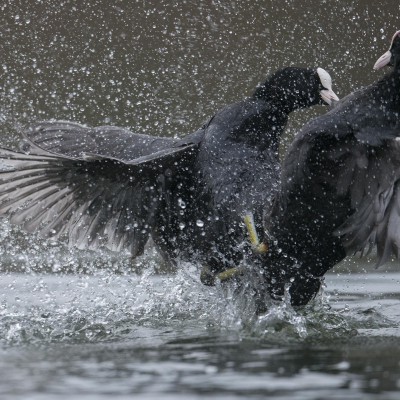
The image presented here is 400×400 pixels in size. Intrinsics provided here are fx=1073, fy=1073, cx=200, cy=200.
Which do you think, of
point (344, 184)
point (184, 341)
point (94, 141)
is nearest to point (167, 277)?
point (94, 141)

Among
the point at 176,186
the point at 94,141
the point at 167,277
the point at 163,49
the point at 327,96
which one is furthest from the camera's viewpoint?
the point at 163,49

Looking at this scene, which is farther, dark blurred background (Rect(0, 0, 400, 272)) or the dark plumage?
dark blurred background (Rect(0, 0, 400, 272))

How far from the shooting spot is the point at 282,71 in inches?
201

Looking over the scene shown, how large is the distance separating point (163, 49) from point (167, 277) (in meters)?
3.31

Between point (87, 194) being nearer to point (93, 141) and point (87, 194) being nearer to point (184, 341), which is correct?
point (93, 141)

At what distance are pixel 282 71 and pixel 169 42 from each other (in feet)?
12.4

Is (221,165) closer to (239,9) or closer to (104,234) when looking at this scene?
(104,234)

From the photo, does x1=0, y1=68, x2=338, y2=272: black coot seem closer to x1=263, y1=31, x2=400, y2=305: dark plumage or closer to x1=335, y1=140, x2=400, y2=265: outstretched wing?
x1=263, y1=31, x2=400, y2=305: dark plumage

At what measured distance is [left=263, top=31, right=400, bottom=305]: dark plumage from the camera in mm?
4027

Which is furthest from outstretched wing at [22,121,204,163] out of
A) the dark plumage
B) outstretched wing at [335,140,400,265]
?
outstretched wing at [335,140,400,265]

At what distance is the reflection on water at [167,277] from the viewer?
3277 millimetres

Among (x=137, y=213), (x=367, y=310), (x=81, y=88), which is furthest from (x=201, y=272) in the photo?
(x=81, y=88)

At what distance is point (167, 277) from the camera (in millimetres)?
5848

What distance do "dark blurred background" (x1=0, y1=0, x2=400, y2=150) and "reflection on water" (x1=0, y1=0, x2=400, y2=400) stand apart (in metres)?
0.01
